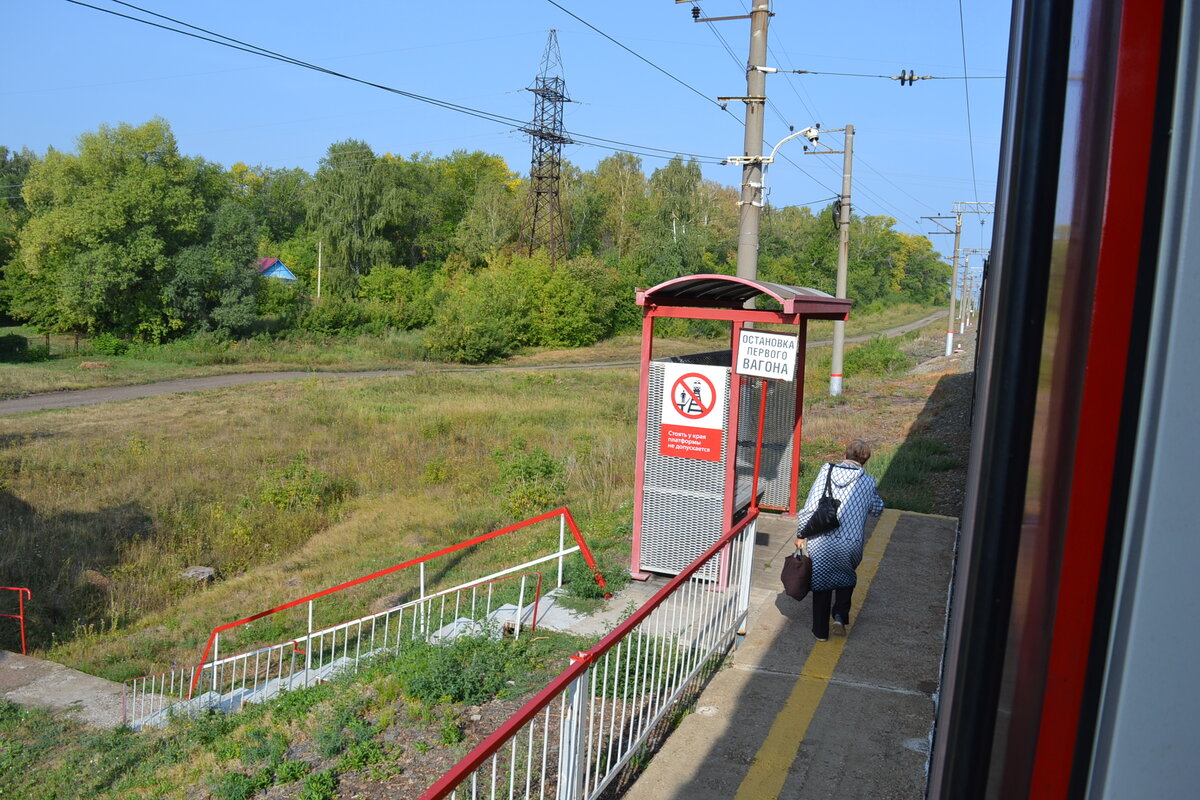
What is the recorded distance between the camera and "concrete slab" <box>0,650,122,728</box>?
9.09 metres

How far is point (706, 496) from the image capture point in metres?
7.95

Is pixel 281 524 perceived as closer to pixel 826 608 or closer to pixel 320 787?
pixel 320 787

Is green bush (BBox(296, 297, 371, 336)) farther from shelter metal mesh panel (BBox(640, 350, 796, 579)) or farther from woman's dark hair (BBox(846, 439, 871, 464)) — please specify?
woman's dark hair (BBox(846, 439, 871, 464))

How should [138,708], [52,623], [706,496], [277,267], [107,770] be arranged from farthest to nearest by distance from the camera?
[277,267] < [52,623] < [138,708] < [706,496] < [107,770]

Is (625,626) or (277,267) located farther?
(277,267)

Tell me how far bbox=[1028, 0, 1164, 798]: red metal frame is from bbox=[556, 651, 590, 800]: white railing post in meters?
3.44

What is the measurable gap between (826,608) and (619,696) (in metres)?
1.69

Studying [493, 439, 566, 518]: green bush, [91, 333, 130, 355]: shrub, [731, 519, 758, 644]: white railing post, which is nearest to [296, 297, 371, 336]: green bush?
[91, 333, 130, 355]: shrub

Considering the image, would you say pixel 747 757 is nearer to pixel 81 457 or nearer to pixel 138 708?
pixel 138 708

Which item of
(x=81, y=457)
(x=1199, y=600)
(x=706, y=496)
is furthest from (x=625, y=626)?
(x=81, y=457)

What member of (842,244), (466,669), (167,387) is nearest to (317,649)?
(466,669)

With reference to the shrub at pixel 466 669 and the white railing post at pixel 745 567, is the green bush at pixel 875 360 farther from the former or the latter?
the shrub at pixel 466 669

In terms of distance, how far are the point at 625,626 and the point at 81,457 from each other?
19.2m

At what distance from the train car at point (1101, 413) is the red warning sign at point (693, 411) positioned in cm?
684
